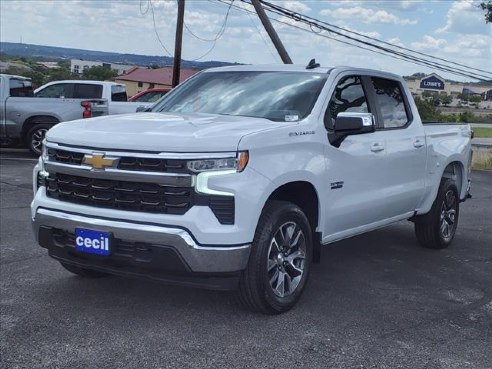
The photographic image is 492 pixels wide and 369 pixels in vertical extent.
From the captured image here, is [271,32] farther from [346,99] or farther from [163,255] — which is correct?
[163,255]

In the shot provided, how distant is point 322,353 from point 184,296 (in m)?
1.43

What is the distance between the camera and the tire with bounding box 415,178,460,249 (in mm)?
6969

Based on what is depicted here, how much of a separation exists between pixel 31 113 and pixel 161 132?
11.4 m

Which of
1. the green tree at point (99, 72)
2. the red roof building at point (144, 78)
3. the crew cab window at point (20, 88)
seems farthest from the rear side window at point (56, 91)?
the red roof building at point (144, 78)

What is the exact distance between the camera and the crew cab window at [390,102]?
20.1 feet

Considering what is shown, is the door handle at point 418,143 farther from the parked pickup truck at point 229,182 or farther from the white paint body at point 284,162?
the parked pickup truck at point 229,182

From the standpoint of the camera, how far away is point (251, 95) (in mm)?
5438

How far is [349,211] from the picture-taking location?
5363mm

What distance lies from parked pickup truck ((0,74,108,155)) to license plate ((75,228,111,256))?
10.7 metres

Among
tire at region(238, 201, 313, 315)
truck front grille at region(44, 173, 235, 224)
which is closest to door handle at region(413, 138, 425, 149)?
tire at region(238, 201, 313, 315)

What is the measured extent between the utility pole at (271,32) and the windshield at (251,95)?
14.4m

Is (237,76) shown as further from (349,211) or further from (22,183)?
(22,183)

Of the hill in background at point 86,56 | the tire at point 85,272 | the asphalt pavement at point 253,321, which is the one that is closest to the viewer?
the asphalt pavement at point 253,321

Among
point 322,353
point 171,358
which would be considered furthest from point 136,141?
point 322,353
